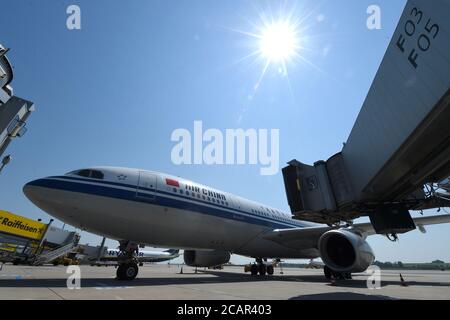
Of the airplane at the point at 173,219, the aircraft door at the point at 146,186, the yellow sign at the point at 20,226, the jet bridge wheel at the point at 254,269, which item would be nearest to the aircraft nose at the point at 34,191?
the airplane at the point at 173,219

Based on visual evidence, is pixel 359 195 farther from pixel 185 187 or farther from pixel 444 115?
pixel 185 187

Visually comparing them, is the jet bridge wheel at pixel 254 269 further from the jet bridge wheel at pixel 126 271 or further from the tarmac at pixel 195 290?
the jet bridge wheel at pixel 126 271

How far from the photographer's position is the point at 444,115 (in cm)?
477

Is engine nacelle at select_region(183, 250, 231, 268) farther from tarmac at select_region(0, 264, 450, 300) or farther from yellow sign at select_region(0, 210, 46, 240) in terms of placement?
yellow sign at select_region(0, 210, 46, 240)

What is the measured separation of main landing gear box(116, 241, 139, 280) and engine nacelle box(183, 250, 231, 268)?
191 inches

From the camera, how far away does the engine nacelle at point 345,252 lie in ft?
26.9

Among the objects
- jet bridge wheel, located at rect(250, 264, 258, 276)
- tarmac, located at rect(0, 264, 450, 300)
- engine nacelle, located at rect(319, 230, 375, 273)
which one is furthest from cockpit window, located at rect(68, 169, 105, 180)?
jet bridge wheel, located at rect(250, 264, 258, 276)

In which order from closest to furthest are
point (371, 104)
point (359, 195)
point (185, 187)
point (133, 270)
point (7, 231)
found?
point (371, 104) → point (359, 195) → point (133, 270) → point (185, 187) → point (7, 231)

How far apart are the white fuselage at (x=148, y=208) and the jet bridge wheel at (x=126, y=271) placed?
0.91 metres

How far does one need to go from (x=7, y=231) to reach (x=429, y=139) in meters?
36.4

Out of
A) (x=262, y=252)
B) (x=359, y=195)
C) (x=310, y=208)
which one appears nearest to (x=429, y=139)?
(x=359, y=195)

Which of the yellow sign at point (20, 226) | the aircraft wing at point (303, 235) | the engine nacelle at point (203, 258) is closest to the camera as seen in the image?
the aircraft wing at point (303, 235)

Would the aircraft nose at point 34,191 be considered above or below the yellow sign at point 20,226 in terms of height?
below
